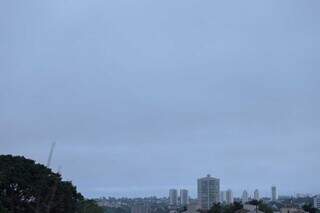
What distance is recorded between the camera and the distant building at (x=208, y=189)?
146 meters

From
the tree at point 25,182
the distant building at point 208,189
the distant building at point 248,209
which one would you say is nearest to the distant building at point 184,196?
the distant building at point 208,189

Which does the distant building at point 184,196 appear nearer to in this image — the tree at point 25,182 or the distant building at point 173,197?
the distant building at point 173,197

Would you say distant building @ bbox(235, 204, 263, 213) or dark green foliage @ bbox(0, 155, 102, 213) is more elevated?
distant building @ bbox(235, 204, 263, 213)

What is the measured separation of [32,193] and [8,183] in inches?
78.3

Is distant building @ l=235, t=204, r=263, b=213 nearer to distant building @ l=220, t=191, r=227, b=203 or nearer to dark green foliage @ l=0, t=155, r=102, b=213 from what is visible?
dark green foliage @ l=0, t=155, r=102, b=213

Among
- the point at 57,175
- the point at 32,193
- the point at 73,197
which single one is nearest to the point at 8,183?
the point at 32,193

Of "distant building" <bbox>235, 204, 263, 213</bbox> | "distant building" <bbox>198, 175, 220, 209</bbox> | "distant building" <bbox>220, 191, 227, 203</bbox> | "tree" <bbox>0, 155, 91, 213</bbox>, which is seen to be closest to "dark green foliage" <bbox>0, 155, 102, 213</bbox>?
"tree" <bbox>0, 155, 91, 213</bbox>

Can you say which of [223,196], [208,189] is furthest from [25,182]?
[223,196]

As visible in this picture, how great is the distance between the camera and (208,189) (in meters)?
148

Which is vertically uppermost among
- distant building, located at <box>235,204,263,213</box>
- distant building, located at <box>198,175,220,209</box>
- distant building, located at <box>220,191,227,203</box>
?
distant building, located at <box>220,191,227,203</box>

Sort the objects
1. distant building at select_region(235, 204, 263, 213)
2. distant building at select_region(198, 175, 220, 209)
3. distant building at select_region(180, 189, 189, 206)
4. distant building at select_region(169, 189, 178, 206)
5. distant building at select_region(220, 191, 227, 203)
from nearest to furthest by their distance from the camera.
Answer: distant building at select_region(235, 204, 263, 213)
distant building at select_region(198, 175, 220, 209)
distant building at select_region(220, 191, 227, 203)
distant building at select_region(180, 189, 189, 206)
distant building at select_region(169, 189, 178, 206)

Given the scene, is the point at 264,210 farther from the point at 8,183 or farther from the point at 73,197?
the point at 8,183

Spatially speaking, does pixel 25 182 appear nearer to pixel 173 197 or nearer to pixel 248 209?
pixel 248 209

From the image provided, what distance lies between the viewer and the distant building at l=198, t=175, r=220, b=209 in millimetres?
146500
